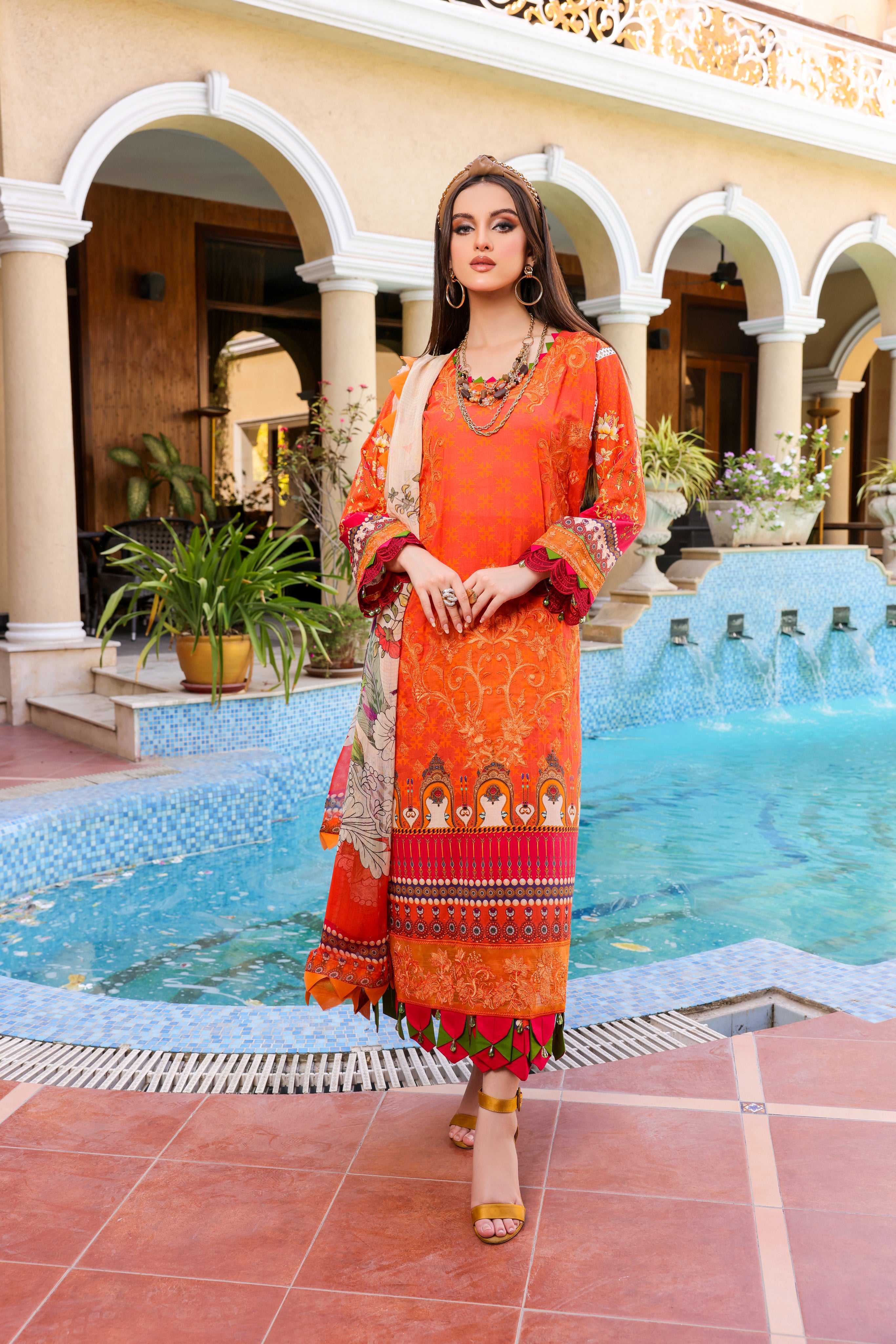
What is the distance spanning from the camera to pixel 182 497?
10.1 metres

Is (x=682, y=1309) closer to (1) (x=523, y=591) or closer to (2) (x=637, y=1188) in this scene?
(2) (x=637, y=1188)

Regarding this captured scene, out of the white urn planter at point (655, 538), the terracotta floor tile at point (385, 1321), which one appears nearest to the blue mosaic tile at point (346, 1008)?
the terracotta floor tile at point (385, 1321)

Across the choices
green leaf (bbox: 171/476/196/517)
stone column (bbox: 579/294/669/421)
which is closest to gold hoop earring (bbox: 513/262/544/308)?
stone column (bbox: 579/294/669/421)

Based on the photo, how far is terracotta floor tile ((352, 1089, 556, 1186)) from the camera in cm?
213

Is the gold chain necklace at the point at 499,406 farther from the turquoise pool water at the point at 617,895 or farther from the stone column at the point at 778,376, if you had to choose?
the stone column at the point at 778,376

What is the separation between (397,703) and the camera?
2.12 m

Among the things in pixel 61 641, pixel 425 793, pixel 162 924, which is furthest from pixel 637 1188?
pixel 61 641

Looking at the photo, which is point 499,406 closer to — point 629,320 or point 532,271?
point 532,271

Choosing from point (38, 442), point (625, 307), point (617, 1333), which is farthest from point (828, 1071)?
point (625, 307)

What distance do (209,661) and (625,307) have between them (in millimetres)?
5346

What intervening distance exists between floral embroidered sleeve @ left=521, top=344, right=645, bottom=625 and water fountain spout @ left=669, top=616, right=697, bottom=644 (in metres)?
6.33

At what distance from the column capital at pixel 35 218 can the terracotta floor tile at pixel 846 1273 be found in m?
6.14

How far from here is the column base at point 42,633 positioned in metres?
6.74

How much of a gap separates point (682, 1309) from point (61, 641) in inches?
226
